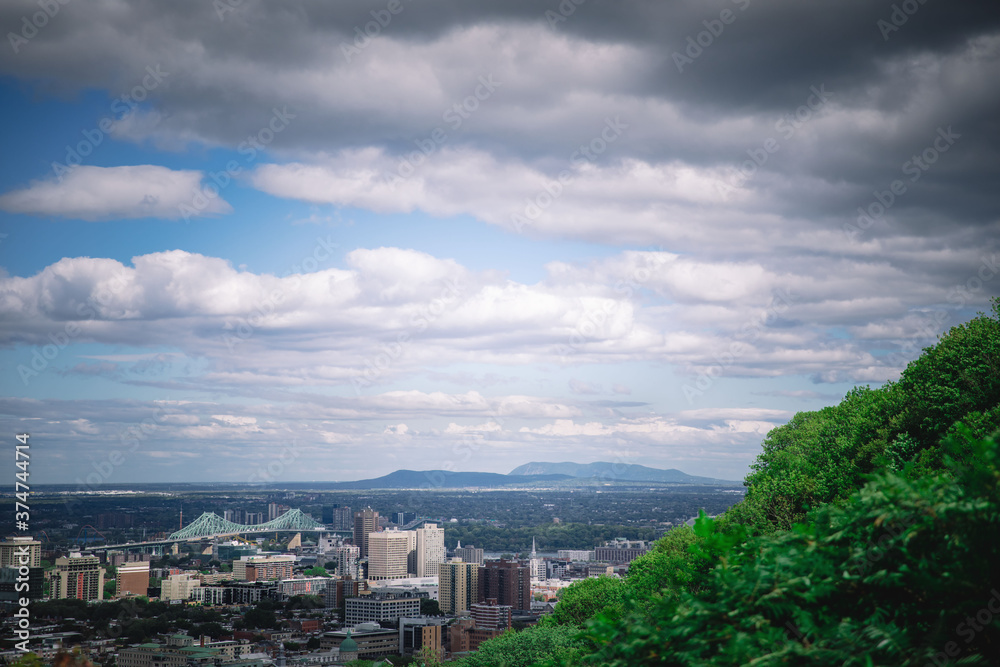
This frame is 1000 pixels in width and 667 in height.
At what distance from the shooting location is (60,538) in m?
81.9

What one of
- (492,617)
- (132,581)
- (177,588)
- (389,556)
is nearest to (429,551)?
(389,556)

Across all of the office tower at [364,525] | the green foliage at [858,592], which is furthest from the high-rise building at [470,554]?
the green foliage at [858,592]

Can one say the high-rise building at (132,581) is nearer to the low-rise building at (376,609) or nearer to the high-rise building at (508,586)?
the low-rise building at (376,609)

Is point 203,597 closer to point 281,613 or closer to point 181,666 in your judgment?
point 281,613

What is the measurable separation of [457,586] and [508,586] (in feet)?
25.3

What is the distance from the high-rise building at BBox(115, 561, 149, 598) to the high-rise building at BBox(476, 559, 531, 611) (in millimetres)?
34861

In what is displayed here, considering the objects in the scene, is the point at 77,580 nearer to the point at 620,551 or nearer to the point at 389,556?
the point at 389,556

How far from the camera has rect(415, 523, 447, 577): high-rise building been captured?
5408 inches

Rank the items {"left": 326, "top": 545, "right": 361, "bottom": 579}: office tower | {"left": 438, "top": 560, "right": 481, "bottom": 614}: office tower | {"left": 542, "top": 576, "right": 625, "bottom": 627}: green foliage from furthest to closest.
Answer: {"left": 326, "top": 545, "right": 361, "bottom": 579}: office tower < {"left": 438, "top": 560, "right": 481, "bottom": 614}: office tower < {"left": 542, "top": 576, "right": 625, "bottom": 627}: green foliage

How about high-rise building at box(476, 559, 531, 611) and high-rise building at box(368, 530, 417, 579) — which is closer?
high-rise building at box(476, 559, 531, 611)

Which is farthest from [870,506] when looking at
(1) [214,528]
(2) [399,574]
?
(1) [214,528]

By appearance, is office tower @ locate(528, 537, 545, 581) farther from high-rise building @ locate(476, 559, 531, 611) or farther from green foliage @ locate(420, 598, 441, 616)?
green foliage @ locate(420, 598, 441, 616)

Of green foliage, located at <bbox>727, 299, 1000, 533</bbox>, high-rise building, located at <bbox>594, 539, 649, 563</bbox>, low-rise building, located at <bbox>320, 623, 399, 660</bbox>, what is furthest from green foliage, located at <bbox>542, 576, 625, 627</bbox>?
high-rise building, located at <bbox>594, 539, 649, 563</bbox>

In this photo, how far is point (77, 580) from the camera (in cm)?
6444
